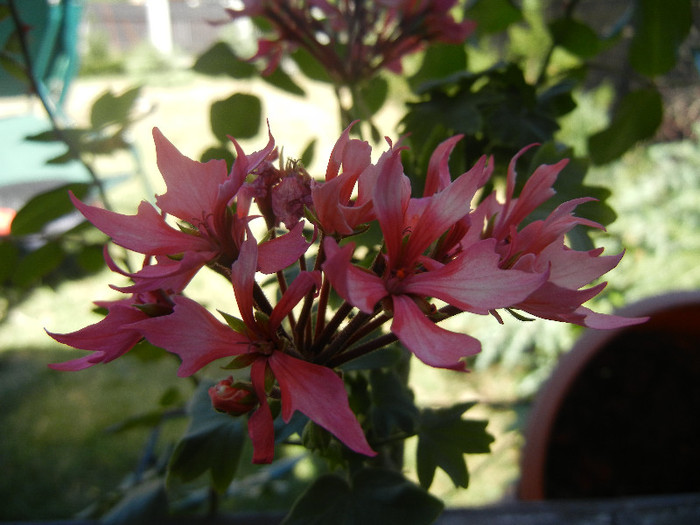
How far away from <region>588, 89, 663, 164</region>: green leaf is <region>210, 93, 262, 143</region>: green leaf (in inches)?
14.8

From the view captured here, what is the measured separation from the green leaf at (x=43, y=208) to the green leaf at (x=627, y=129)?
576 mm

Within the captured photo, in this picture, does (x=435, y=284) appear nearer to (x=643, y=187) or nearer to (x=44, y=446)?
(x=44, y=446)

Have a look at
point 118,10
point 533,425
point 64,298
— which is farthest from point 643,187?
point 118,10

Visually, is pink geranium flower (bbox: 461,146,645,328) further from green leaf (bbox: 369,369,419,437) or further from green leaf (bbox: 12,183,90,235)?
green leaf (bbox: 12,183,90,235)

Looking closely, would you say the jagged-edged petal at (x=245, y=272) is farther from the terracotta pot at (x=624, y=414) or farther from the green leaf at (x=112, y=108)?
the terracotta pot at (x=624, y=414)

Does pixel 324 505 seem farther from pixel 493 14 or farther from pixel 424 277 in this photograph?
pixel 493 14

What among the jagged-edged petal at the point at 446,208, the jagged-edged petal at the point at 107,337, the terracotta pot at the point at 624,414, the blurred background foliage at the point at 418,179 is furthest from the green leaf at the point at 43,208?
the terracotta pot at the point at 624,414

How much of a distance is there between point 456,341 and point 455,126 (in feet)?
0.95

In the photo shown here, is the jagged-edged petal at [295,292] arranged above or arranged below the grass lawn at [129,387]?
above

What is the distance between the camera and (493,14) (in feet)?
2.44

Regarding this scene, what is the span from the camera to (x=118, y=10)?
10500mm

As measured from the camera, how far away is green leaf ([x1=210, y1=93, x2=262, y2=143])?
0.66 m

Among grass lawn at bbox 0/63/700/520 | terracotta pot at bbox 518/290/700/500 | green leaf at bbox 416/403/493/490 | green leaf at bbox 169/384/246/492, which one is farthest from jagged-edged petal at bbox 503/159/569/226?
grass lawn at bbox 0/63/700/520

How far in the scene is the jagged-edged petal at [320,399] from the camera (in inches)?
11.1
